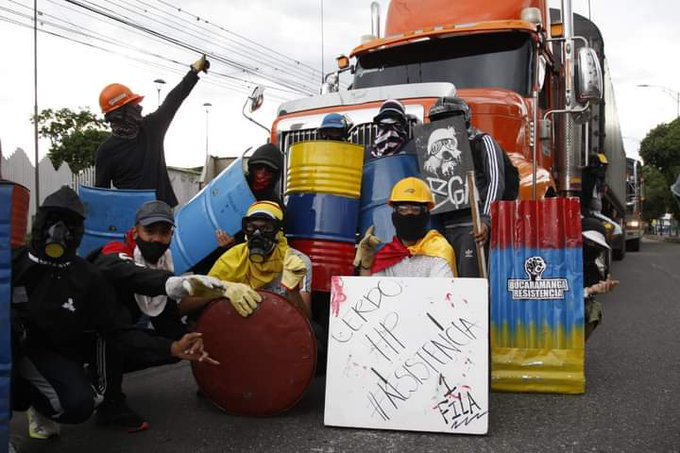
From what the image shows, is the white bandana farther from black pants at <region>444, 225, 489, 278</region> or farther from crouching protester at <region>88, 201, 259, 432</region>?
black pants at <region>444, 225, 489, 278</region>

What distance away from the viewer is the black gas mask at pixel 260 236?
13.3 feet

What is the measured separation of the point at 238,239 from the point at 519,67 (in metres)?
3.25

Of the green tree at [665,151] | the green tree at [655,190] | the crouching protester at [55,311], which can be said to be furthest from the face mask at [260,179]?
the green tree at [655,190]

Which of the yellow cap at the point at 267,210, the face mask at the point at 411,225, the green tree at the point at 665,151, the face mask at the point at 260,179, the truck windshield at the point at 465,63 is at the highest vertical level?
the green tree at the point at 665,151

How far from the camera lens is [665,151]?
3703 centimetres

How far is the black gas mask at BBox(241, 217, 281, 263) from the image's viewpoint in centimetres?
407

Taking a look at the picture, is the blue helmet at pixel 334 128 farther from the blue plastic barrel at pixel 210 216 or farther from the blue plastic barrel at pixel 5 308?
the blue plastic barrel at pixel 5 308

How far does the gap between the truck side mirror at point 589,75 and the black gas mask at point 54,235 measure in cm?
458

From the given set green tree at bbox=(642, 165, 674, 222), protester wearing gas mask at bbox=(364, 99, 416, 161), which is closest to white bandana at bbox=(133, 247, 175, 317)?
protester wearing gas mask at bbox=(364, 99, 416, 161)

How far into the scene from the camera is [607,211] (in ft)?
45.5

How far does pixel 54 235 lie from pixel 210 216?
165cm

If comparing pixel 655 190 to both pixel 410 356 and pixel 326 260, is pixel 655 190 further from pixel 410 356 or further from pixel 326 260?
pixel 410 356

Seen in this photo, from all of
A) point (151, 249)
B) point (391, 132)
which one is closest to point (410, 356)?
point (151, 249)

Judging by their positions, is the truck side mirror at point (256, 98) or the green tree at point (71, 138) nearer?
the truck side mirror at point (256, 98)
